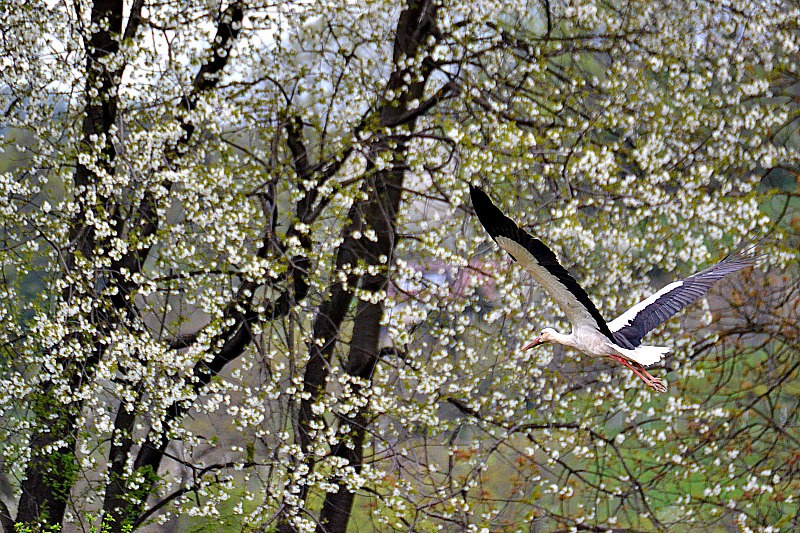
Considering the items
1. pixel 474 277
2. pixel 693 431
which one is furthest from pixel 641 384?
pixel 474 277

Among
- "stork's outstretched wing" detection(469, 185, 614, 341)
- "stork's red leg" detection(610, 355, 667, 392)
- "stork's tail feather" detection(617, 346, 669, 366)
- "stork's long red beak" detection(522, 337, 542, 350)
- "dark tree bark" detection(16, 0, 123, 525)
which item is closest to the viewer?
"stork's outstretched wing" detection(469, 185, 614, 341)

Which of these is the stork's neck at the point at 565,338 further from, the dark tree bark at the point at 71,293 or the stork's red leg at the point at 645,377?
the dark tree bark at the point at 71,293

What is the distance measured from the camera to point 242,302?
187 inches

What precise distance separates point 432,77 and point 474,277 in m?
1.44

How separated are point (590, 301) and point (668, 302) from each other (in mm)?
822

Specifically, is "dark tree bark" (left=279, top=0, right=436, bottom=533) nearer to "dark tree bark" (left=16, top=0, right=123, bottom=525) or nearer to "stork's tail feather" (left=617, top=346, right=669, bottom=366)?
"dark tree bark" (left=16, top=0, right=123, bottom=525)

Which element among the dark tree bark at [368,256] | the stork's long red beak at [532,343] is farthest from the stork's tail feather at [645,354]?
the dark tree bark at [368,256]

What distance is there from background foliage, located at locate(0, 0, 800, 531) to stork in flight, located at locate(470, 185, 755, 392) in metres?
0.62

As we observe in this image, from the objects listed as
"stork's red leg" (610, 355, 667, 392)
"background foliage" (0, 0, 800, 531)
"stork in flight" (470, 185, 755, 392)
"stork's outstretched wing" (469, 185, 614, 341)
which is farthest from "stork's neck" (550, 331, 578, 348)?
"background foliage" (0, 0, 800, 531)

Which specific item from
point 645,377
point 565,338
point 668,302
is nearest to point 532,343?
point 565,338

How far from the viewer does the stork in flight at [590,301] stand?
2.84 meters

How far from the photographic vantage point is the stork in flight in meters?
2.84

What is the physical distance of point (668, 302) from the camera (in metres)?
3.74

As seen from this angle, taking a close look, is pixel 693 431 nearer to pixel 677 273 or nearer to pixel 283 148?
pixel 677 273
